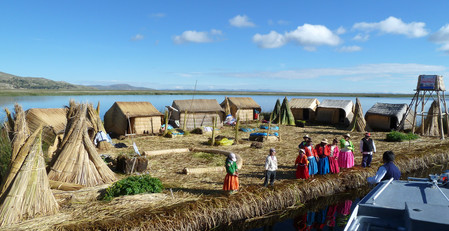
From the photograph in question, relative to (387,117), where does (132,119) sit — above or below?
below

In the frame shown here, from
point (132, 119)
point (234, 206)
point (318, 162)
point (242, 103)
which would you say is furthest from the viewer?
point (242, 103)

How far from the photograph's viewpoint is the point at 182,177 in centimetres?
1093

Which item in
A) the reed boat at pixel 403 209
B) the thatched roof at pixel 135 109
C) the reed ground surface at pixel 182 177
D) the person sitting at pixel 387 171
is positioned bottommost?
the reed ground surface at pixel 182 177

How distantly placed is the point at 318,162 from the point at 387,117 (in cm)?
1605

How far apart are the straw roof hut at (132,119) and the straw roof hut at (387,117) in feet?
54.6

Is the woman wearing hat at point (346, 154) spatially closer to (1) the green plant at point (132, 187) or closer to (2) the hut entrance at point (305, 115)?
(1) the green plant at point (132, 187)

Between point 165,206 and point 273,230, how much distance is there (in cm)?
285

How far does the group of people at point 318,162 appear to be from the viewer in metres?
8.47

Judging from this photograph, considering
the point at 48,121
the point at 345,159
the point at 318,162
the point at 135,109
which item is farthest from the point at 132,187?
the point at 135,109

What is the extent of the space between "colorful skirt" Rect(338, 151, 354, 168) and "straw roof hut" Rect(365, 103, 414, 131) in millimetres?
13429

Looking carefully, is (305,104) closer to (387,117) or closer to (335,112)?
(335,112)

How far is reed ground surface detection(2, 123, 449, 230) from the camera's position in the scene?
7.18 meters

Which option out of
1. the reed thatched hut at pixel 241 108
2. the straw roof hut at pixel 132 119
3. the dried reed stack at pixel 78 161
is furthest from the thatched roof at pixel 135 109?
the dried reed stack at pixel 78 161

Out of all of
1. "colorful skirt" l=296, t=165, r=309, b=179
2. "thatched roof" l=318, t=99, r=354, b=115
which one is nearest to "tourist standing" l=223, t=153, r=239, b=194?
"colorful skirt" l=296, t=165, r=309, b=179
